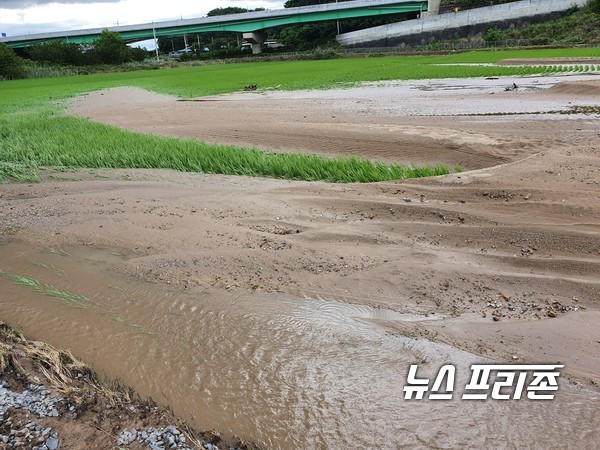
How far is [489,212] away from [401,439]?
3.60m

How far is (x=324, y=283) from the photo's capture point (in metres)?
4.45

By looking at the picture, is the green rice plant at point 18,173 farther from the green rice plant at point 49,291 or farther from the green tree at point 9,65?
the green tree at point 9,65

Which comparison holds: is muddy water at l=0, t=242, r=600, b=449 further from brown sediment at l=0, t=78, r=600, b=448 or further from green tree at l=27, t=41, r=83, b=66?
green tree at l=27, t=41, r=83, b=66

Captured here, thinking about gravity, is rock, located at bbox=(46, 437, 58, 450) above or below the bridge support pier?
below

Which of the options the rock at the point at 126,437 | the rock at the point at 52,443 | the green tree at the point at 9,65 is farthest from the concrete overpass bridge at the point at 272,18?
the rock at the point at 52,443

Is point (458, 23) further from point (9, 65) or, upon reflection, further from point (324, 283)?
point (324, 283)

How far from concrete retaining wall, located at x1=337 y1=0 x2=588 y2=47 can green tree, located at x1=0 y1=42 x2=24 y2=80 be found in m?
39.4

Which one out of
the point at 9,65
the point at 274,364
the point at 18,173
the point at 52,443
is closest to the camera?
the point at 52,443

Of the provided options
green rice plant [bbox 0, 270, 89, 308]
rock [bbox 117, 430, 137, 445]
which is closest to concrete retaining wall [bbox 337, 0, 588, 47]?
green rice plant [bbox 0, 270, 89, 308]

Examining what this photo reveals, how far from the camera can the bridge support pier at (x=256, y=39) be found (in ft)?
216

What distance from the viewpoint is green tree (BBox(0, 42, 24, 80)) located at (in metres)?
51.9

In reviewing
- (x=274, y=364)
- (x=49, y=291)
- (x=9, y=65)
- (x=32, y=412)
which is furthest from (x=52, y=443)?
(x=9, y=65)

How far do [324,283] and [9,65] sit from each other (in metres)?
59.0

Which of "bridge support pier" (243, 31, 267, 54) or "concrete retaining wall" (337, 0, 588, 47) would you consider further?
"bridge support pier" (243, 31, 267, 54)
